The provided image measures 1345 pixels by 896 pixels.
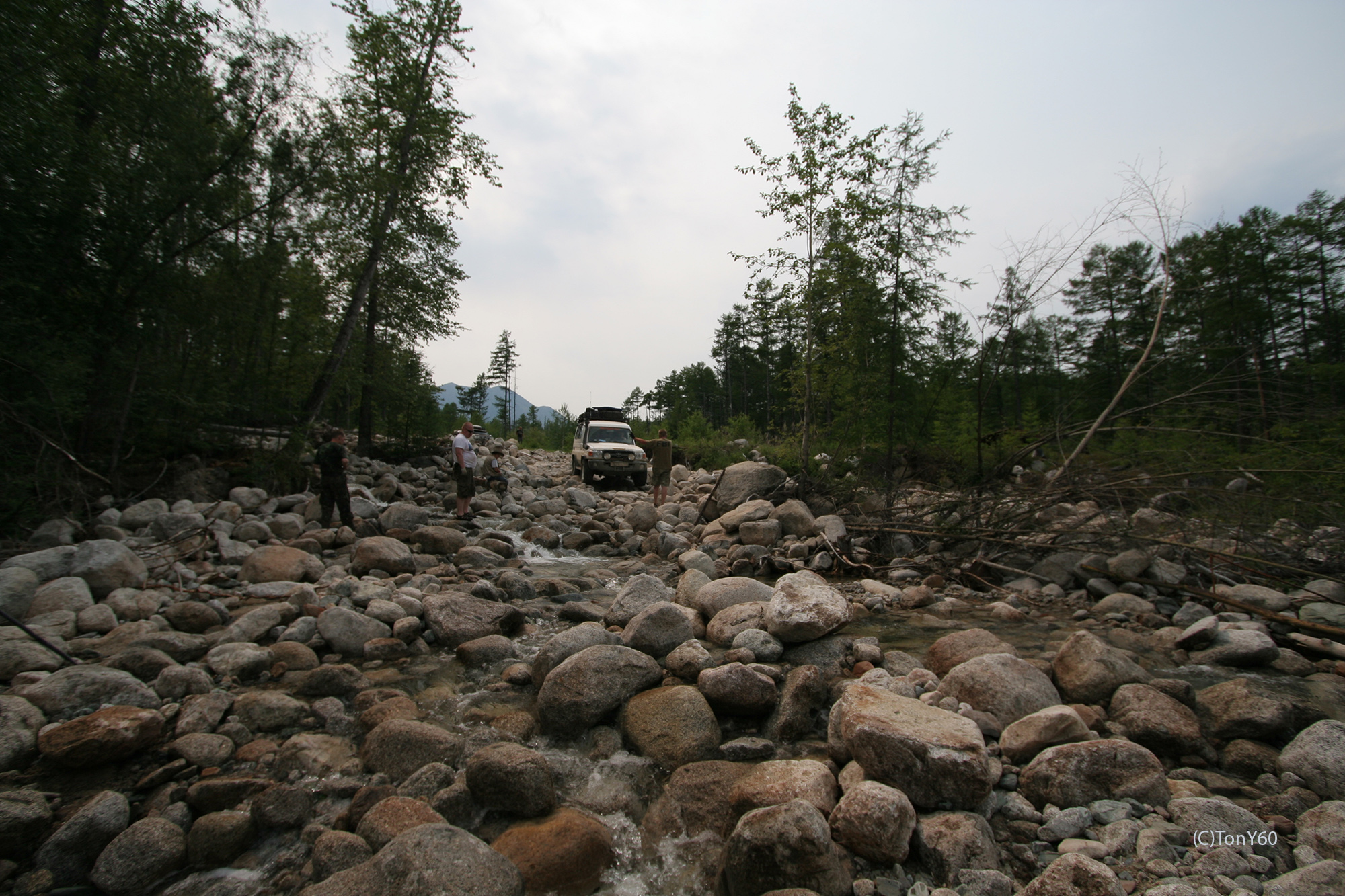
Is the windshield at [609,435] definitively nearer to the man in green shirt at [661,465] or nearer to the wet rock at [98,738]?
the man in green shirt at [661,465]

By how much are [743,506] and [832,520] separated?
1.97 m

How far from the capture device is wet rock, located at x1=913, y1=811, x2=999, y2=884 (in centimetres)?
265

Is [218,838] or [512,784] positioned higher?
[512,784]

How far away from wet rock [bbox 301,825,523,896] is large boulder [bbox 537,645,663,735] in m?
1.43

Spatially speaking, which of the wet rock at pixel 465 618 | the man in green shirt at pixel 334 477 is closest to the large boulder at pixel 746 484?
the wet rock at pixel 465 618

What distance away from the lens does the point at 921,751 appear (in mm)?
3074

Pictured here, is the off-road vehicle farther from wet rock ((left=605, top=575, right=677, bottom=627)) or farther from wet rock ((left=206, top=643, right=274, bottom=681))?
wet rock ((left=206, top=643, right=274, bottom=681))

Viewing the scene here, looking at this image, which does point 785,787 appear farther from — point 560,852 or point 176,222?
point 176,222

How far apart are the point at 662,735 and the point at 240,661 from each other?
11.9 feet

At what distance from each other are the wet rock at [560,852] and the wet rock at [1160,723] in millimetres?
→ 3334

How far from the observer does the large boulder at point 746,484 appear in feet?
40.3

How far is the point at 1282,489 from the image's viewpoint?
6230 millimetres

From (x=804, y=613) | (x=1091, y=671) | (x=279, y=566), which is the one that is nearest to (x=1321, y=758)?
(x=1091, y=671)

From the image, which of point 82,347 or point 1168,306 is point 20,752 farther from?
point 1168,306
